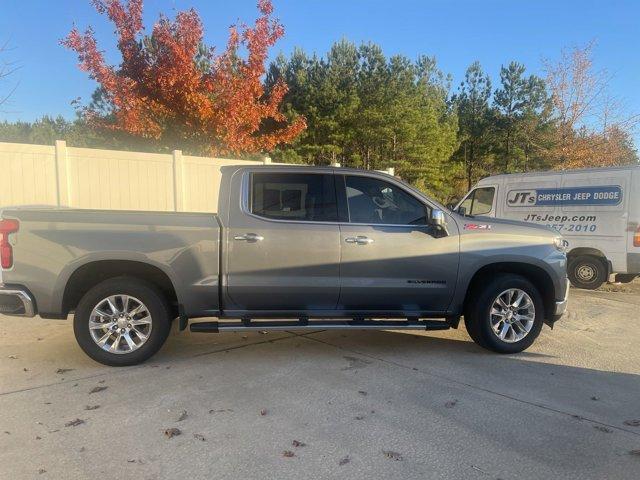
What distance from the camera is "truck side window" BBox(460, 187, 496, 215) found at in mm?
11062

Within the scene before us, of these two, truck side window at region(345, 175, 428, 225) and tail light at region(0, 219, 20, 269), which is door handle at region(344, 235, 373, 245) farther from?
tail light at region(0, 219, 20, 269)

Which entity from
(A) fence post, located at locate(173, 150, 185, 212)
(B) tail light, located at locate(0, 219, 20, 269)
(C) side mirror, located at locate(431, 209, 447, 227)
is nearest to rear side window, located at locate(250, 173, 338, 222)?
(C) side mirror, located at locate(431, 209, 447, 227)

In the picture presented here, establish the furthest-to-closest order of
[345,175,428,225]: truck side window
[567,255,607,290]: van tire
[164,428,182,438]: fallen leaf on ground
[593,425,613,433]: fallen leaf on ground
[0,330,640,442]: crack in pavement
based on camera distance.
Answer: [567,255,607,290]: van tire
[345,175,428,225]: truck side window
[0,330,640,442]: crack in pavement
[593,425,613,433]: fallen leaf on ground
[164,428,182,438]: fallen leaf on ground

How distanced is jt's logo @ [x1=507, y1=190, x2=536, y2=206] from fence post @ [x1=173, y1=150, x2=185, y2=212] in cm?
680

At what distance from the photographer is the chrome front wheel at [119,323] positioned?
16.2ft

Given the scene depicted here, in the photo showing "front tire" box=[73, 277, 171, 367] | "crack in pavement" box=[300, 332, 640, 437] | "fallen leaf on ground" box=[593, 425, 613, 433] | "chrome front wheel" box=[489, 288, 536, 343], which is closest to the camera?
"fallen leaf on ground" box=[593, 425, 613, 433]

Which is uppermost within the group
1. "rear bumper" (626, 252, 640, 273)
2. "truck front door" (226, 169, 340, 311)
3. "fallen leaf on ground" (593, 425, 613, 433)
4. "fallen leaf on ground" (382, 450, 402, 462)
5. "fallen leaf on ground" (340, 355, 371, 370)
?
"truck front door" (226, 169, 340, 311)

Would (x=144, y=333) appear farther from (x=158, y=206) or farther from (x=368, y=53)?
(x=368, y=53)

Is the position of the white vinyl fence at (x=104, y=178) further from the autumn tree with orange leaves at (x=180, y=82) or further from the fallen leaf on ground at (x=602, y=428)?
the fallen leaf on ground at (x=602, y=428)

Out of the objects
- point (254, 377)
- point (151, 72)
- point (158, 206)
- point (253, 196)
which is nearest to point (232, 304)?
point (254, 377)

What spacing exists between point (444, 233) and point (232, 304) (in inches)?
90.9

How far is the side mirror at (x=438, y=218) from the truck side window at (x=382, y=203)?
0.16 m

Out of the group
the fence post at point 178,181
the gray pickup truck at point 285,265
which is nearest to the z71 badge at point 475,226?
the gray pickup truck at point 285,265

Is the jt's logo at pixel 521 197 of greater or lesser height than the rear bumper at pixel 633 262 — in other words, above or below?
above
